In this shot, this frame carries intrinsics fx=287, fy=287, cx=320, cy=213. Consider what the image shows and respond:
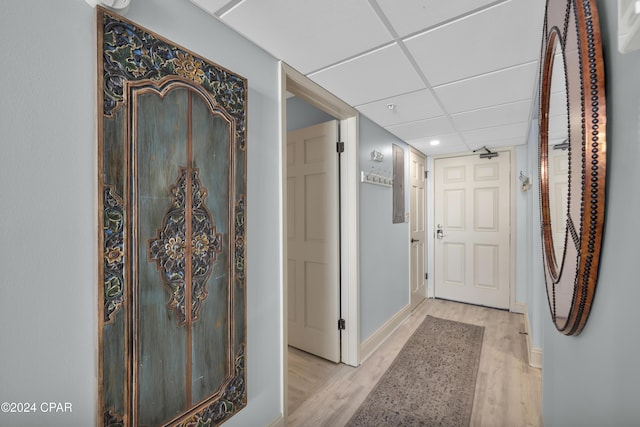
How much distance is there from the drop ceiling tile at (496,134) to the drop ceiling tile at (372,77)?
1.44m

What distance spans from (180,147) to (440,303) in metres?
4.06

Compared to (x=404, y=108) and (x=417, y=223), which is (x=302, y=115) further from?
(x=417, y=223)

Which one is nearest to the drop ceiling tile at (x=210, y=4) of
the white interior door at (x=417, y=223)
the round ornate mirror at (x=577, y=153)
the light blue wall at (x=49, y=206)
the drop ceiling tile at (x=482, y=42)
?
the light blue wall at (x=49, y=206)

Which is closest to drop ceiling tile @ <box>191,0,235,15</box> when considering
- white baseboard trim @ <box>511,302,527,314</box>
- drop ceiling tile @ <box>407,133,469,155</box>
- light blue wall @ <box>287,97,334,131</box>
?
light blue wall @ <box>287,97,334,131</box>

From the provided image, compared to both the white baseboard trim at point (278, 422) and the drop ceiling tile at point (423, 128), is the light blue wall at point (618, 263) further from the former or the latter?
the drop ceiling tile at point (423, 128)

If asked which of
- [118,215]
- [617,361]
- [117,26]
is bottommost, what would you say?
[617,361]

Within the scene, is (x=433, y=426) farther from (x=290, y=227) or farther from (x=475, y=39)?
(x=475, y=39)

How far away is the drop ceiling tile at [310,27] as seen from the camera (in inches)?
47.8

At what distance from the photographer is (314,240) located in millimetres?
2629

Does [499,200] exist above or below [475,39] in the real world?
below

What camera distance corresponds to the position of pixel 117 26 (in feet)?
3.18

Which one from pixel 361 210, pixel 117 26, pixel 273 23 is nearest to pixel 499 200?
pixel 361 210

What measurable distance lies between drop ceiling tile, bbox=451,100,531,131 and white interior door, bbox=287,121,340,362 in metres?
1.18

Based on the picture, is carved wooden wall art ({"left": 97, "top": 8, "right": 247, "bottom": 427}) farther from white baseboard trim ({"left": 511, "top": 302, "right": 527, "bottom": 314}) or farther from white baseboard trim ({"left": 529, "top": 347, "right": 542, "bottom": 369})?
white baseboard trim ({"left": 511, "top": 302, "right": 527, "bottom": 314})
